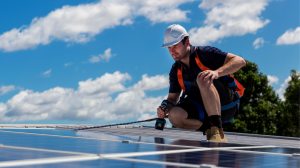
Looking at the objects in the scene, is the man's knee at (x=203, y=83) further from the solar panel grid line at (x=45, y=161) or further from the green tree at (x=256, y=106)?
the green tree at (x=256, y=106)

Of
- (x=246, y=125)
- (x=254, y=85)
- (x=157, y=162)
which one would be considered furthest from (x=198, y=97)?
(x=254, y=85)

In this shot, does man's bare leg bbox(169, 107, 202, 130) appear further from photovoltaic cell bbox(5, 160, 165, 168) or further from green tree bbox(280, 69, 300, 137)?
green tree bbox(280, 69, 300, 137)

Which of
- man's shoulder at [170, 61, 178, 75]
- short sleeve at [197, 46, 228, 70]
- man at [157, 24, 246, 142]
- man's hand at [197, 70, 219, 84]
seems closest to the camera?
man's hand at [197, 70, 219, 84]

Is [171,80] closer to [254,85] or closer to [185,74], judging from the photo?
[185,74]

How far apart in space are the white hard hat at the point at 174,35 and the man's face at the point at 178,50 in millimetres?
96

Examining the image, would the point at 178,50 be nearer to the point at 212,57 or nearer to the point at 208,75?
the point at 212,57

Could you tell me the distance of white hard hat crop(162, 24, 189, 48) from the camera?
5219 mm

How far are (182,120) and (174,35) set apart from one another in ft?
Result: 4.59

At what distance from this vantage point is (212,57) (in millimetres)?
5168

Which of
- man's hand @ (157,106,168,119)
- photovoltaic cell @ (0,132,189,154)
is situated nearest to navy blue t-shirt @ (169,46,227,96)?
man's hand @ (157,106,168,119)

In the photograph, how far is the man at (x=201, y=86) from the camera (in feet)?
15.9

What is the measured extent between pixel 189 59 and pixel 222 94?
2.64 feet

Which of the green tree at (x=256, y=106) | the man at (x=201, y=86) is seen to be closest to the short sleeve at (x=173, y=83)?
the man at (x=201, y=86)

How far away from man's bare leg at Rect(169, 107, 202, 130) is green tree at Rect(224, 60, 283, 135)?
19227 mm
